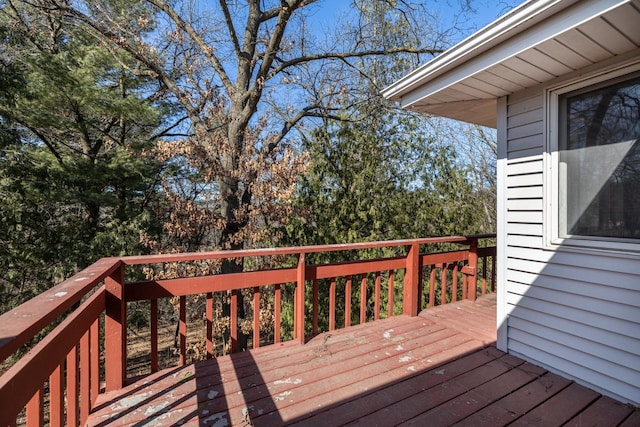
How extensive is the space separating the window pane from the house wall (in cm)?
14

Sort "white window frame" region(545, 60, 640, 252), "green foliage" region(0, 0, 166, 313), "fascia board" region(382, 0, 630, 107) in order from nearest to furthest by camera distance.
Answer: "fascia board" region(382, 0, 630, 107)
"white window frame" region(545, 60, 640, 252)
"green foliage" region(0, 0, 166, 313)

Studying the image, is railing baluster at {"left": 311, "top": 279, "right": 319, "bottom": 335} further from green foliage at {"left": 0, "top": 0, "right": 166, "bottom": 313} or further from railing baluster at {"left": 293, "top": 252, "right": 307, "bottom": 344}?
green foliage at {"left": 0, "top": 0, "right": 166, "bottom": 313}

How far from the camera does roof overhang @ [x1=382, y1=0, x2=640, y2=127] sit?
5.24 feet

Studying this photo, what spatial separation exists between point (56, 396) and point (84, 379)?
51 centimetres

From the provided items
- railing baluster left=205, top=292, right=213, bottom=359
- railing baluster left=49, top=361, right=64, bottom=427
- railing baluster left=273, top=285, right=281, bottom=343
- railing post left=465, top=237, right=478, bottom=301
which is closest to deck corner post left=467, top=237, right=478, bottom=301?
railing post left=465, top=237, right=478, bottom=301

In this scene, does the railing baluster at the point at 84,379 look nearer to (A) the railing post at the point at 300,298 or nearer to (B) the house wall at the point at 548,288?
(A) the railing post at the point at 300,298

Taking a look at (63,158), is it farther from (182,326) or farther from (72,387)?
→ (72,387)

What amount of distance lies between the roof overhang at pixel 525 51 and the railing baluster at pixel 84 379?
9.27 ft

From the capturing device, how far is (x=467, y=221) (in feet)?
19.6

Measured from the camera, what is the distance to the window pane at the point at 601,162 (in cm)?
191

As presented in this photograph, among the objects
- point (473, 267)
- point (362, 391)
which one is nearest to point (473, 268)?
point (473, 267)

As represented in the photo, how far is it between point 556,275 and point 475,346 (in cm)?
91

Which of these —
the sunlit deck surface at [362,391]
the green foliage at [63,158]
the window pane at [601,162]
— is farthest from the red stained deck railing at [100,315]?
the green foliage at [63,158]

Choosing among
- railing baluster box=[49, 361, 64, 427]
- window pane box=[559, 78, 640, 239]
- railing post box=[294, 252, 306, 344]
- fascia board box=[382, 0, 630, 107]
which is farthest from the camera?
railing post box=[294, 252, 306, 344]
